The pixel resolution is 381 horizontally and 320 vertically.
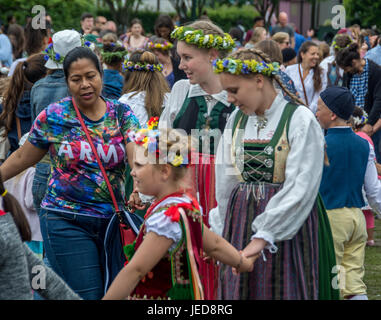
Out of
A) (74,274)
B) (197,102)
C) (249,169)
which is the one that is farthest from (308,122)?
(74,274)

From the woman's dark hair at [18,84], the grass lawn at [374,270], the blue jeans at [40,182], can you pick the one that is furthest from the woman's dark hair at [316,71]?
the blue jeans at [40,182]

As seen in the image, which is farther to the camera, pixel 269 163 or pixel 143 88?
pixel 143 88

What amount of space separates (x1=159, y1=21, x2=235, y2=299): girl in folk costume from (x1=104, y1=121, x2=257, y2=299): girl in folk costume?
3.88ft

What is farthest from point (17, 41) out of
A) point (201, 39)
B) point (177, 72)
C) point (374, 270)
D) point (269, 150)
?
point (269, 150)

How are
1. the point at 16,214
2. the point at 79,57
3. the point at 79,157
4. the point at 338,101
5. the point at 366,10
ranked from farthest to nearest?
the point at 366,10
the point at 338,101
the point at 79,57
the point at 79,157
the point at 16,214

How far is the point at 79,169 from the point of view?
4547 mm

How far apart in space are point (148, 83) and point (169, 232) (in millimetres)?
3794

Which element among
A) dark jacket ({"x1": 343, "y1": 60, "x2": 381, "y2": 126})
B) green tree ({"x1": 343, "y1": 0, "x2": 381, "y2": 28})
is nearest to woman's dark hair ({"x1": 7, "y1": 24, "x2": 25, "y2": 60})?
dark jacket ({"x1": 343, "y1": 60, "x2": 381, "y2": 126})

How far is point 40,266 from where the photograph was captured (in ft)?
10.4

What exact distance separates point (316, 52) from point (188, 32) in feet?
19.4

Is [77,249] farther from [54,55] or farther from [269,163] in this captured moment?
→ [54,55]

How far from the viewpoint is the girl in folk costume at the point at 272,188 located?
4.03m
